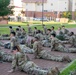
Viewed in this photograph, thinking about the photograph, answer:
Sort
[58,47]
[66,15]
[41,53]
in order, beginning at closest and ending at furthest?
1. [41,53]
2. [58,47]
3. [66,15]

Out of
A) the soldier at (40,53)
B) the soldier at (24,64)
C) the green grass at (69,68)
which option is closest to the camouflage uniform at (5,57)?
the soldier at (40,53)

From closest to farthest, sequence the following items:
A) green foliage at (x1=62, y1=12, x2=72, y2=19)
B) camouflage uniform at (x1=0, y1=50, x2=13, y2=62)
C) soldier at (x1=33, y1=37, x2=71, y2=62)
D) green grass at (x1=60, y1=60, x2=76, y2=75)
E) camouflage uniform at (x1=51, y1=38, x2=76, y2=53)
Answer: green grass at (x1=60, y1=60, x2=76, y2=75) → camouflage uniform at (x1=0, y1=50, x2=13, y2=62) → soldier at (x1=33, y1=37, x2=71, y2=62) → camouflage uniform at (x1=51, y1=38, x2=76, y2=53) → green foliage at (x1=62, y1=12, x2=72, y2=19)

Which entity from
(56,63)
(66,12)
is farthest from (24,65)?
(66,12)

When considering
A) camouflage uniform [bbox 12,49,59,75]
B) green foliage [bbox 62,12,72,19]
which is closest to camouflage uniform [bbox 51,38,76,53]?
camouflage uniform [bbox 12,49,59,75]

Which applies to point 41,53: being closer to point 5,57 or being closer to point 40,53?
point 40,53

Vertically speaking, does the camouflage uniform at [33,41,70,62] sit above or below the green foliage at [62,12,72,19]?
above

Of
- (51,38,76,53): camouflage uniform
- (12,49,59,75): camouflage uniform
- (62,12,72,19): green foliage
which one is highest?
(12,49,59,75): camouflage uniform

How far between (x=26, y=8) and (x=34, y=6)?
2.94m

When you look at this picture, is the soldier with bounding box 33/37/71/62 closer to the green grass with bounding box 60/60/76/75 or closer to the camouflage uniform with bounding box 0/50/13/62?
the green grass with bounding box 60/60/76/75

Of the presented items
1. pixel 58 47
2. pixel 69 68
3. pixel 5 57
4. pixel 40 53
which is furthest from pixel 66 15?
pixel 69 68

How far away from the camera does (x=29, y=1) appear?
95.7m

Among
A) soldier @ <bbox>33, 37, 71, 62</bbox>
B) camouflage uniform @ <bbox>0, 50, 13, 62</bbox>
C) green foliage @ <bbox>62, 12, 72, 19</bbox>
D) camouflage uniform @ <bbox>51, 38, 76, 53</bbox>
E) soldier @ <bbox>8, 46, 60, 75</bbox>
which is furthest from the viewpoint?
green foliage @ <bbox>62, 12, 72, 19</bbox>

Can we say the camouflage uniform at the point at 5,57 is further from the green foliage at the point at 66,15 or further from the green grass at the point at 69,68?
the green foliage at the point at 66,15

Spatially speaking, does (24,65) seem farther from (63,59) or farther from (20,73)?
(63,59)
